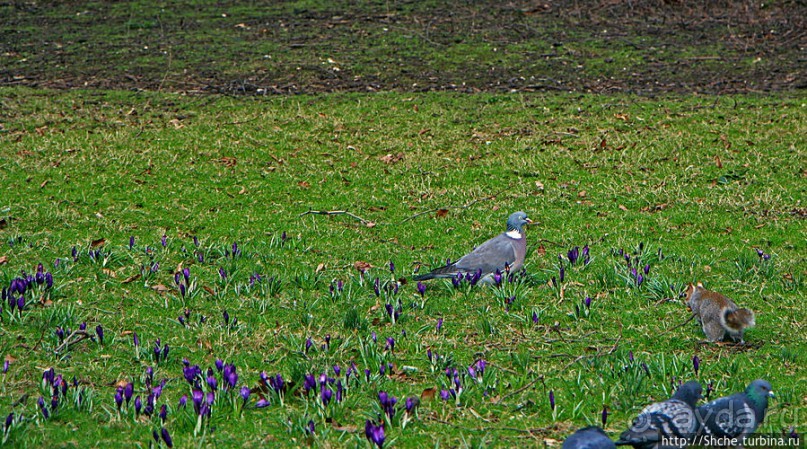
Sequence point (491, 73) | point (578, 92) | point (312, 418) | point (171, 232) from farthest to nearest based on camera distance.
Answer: point (491, 73) → point (578, 92) → point (171, 232) → point (312, 418)

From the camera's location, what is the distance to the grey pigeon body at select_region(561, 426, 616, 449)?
12.9 feet

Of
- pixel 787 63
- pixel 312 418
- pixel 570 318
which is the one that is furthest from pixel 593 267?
pixel 787 63

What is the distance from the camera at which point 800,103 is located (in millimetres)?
13117

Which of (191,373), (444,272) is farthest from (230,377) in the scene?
(444,272)

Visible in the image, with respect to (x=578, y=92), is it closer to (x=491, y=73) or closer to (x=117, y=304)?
(x=491, y=73)

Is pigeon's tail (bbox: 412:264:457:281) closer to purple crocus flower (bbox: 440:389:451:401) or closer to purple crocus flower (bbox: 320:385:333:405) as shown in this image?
purple crocus flower (bbox: 440:389:451:401)

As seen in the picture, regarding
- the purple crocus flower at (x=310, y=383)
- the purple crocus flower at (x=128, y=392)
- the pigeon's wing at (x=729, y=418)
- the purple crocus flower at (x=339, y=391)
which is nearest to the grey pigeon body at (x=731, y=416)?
the pigeon's wing at (x=729, y=418)

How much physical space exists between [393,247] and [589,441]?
494cm

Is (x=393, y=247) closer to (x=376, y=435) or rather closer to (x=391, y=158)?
(x=391, y=158)

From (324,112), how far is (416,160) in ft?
8.09

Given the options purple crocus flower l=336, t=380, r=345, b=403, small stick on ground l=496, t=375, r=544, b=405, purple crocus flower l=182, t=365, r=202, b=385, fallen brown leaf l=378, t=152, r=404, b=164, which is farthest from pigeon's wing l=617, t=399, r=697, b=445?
fallen brown leaf l=378, t=152, r=404, b=164

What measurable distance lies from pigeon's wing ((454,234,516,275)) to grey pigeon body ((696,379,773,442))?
9.82 ft

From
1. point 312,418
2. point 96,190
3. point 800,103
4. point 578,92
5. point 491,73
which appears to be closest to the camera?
point 312,418

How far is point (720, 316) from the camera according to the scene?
232 inches
